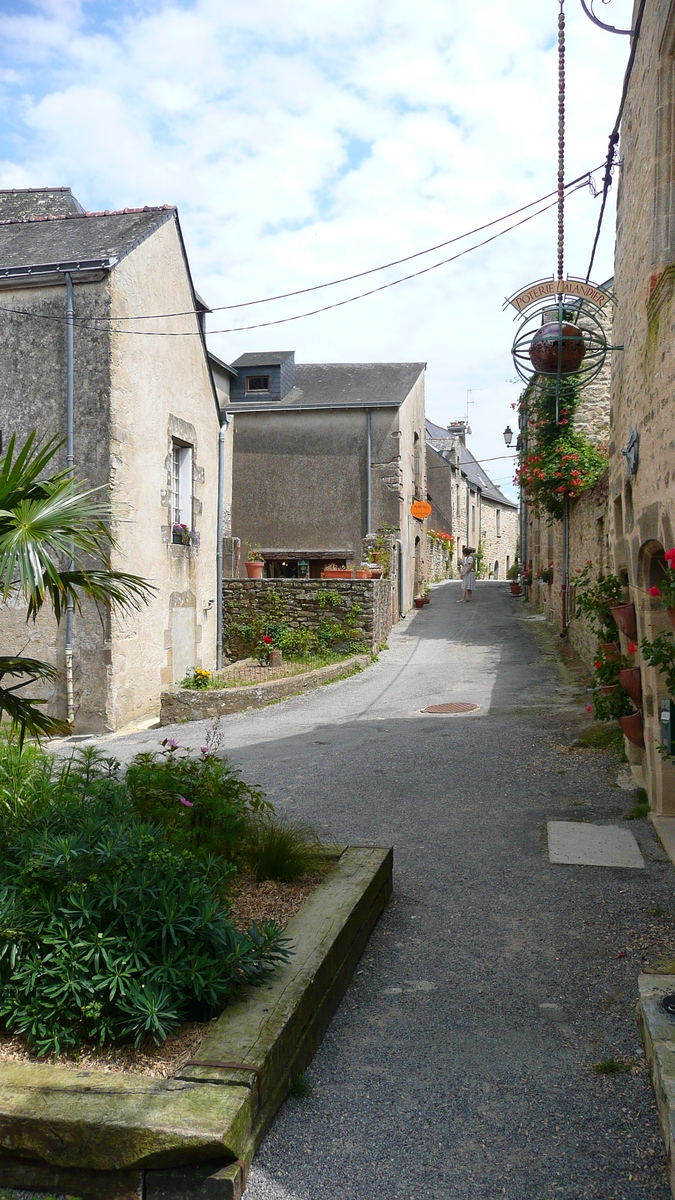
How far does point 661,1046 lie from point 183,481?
12.0 m

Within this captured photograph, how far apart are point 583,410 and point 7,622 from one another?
10.8 meters

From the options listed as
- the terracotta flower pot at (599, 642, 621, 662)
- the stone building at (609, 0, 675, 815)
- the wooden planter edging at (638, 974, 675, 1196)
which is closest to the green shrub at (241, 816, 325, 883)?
the wooden planter edging at (638, 974, 675, 1196)

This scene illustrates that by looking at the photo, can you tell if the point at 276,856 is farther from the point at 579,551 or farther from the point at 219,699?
the point at 579,551

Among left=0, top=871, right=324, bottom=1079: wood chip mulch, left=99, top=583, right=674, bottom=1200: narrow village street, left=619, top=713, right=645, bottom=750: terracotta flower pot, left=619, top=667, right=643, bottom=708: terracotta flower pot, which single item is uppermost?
left=619, top=667, right=643, bottom=708: terracotta flower pot

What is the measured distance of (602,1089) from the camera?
2971 mm

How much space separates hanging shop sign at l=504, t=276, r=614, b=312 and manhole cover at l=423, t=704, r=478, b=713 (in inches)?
204

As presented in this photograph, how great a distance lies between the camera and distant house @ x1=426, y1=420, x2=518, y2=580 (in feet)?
112

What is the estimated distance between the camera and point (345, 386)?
21.1 metres

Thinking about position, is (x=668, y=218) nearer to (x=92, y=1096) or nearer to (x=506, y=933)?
(x=506, y=933)

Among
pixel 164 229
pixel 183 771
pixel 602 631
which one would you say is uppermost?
pixel 164 229

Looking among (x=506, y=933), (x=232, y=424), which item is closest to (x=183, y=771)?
(x=506, y=933)

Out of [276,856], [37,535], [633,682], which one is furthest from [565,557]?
[37,535]

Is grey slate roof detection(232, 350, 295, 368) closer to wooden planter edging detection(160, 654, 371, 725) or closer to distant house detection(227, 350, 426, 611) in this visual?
distant house detection(227, 350, 426, 611)

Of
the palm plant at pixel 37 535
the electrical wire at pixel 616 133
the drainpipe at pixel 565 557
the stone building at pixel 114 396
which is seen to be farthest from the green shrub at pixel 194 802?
the drainpipe at pixel 565 557
